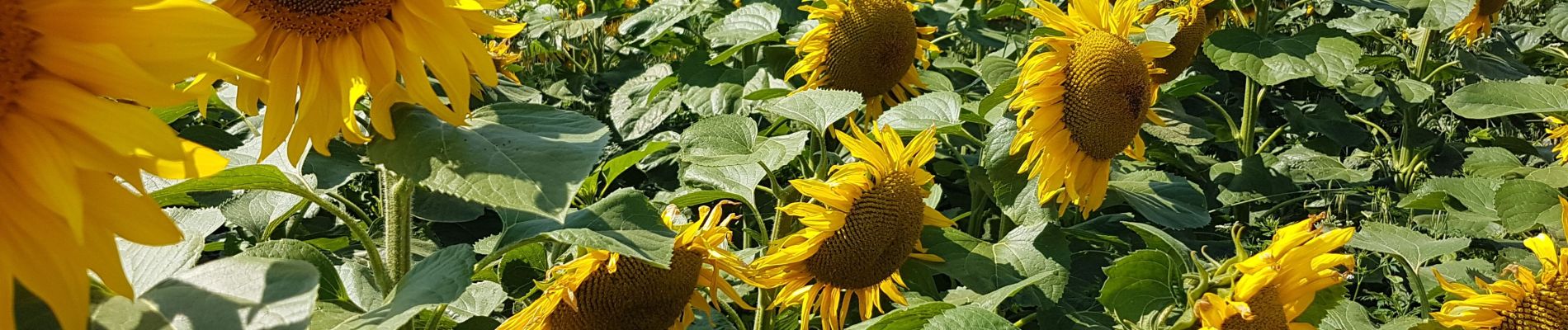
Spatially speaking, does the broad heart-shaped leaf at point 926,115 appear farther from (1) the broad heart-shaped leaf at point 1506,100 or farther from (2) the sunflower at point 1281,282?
(1) the broad heart-shaped leaf at point 1506,100

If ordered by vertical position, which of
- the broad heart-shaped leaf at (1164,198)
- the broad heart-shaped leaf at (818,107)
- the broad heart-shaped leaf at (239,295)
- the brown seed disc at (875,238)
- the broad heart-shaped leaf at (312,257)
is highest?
the broad heart-shaped leaf at (239,295)

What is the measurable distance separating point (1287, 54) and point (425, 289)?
7.17 ft

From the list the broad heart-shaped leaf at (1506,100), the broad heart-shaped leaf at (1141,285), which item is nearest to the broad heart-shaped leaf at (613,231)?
the broad heart-shaped leaf at (1141,285)

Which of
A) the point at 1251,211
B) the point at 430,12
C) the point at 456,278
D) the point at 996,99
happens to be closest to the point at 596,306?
the point at 456,278

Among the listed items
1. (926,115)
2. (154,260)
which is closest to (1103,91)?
(926,115)

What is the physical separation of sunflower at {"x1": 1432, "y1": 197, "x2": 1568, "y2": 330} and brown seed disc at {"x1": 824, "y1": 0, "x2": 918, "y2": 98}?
1.15 meters

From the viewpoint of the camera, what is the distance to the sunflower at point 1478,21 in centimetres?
339

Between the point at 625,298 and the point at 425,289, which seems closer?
the point at 425,289

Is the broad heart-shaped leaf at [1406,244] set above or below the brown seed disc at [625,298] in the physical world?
below

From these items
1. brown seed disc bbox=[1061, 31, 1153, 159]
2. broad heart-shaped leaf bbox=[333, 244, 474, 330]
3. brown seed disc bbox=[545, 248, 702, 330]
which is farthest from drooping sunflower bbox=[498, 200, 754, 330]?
brown seed disc bbox=[1061, 31, 1153, 159]

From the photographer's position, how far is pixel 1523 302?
5.75 feet

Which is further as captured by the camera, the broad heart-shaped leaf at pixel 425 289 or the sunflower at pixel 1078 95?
the sunflower at pixel 1078 95

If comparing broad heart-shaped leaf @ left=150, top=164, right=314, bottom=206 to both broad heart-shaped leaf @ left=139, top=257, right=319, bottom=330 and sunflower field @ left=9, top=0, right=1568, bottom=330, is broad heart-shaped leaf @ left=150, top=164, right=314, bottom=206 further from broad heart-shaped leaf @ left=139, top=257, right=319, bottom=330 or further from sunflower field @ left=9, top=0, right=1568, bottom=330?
broad heart-shaped leaf @ left=139, top=257, right=319, bottom=330

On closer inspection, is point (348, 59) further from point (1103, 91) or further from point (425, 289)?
point (1103, 91)
